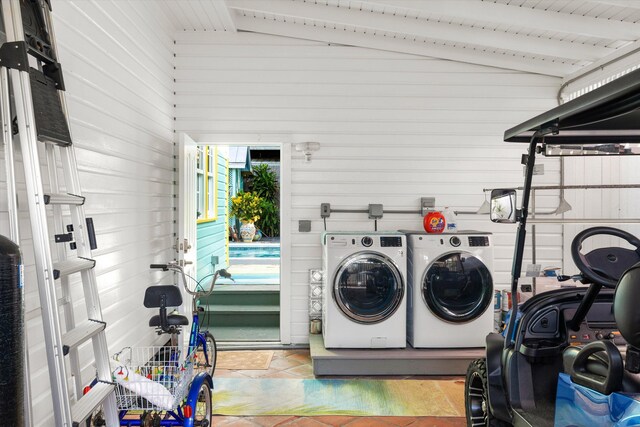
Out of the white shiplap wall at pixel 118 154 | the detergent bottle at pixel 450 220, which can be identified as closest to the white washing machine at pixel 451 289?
the detergent bottle at pixel 450 220

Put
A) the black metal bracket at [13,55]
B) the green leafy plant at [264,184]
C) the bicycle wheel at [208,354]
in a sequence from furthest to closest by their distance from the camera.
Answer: the green leafy plant at [264,184] → the bicycle wheel at [208,354] → the black metal bracket at [13,55]

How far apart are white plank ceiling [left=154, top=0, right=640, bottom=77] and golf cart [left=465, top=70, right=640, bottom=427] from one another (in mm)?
1433

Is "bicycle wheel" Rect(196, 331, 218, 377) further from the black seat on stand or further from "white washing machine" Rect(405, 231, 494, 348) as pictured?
"white washing machine" Rect(405, 231, 494, 348)

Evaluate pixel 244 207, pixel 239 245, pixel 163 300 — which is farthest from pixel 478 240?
pixel 244 207

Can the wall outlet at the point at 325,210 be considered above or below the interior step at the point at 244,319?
above

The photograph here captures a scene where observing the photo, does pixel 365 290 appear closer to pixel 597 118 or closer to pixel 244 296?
pixel 244 296

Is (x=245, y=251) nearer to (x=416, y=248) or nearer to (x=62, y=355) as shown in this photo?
(x=416, y=248)

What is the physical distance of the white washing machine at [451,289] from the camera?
400 centimetres

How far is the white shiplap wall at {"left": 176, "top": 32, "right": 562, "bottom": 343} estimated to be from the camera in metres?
4.59

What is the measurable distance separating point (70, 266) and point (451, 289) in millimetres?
3205

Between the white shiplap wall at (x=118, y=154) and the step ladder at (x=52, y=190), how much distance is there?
0.22 meters

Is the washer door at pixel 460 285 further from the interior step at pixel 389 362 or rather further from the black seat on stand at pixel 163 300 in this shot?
the black seat on stand at pixel 163 300

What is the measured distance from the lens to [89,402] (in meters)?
1.84

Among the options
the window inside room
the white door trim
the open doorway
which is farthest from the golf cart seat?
the window inside room
